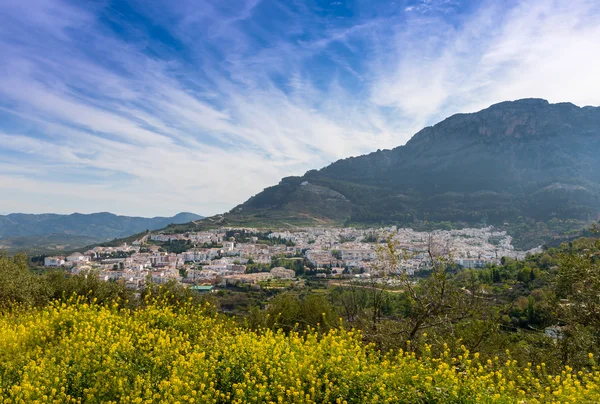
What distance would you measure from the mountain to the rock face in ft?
1.21

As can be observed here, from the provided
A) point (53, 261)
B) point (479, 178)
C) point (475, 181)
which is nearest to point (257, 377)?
point (53, 261)

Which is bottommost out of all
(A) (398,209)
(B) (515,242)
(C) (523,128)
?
(B) (515,242)

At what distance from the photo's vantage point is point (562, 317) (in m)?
8.41

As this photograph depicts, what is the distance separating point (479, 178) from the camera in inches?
6019

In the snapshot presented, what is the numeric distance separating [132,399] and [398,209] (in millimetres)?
146137

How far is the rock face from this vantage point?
131125 millimetres

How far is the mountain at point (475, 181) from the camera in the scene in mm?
130250

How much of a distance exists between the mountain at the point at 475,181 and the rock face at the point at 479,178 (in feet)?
1.21

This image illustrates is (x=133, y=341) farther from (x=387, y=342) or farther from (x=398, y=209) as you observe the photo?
(x=398, y=209)

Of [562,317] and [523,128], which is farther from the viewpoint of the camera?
[523,128]

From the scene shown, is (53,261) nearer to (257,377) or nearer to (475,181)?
(257,377)

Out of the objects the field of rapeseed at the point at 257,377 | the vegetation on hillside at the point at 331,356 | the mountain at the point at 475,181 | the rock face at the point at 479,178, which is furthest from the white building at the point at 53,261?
the field of rapeseed at the point at 257,377

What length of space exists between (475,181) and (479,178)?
10.5 feet

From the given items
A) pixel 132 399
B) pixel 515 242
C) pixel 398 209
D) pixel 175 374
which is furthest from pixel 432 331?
pixel 398 209
